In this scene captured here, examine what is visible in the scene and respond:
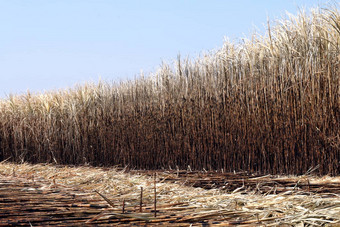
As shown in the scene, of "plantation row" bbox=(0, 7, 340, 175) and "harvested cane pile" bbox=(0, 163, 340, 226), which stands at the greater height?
"plantation row" bbox=(0, 7, 340, 175)

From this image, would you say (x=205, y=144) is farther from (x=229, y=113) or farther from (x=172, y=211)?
(x=172, y=211)

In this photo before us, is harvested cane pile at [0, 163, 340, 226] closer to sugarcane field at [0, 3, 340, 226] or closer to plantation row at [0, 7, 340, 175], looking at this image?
sugarcane field at [0, 3, 340, 226]

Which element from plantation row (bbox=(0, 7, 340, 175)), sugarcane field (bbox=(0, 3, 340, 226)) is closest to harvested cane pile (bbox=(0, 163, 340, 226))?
sugarcane field (bbox=(0, 3, 340, 226))

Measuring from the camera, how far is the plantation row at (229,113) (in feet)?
12.5

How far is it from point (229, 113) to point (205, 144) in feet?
1.56

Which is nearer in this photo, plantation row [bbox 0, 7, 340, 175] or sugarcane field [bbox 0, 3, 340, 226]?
sugarcane field [bbox 0, 3, 340, 226]

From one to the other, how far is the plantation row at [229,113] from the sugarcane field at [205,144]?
0.01 m

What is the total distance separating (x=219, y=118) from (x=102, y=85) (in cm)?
259

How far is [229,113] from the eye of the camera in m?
4.36

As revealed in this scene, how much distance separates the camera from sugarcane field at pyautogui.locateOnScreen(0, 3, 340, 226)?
168 centimetres

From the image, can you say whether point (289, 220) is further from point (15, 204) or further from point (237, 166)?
point (237, 166)

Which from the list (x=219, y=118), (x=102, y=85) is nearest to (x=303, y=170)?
(x=219, y=118)

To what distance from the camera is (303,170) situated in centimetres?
389

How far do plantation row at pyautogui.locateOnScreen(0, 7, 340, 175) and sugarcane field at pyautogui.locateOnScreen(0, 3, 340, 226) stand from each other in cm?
1
